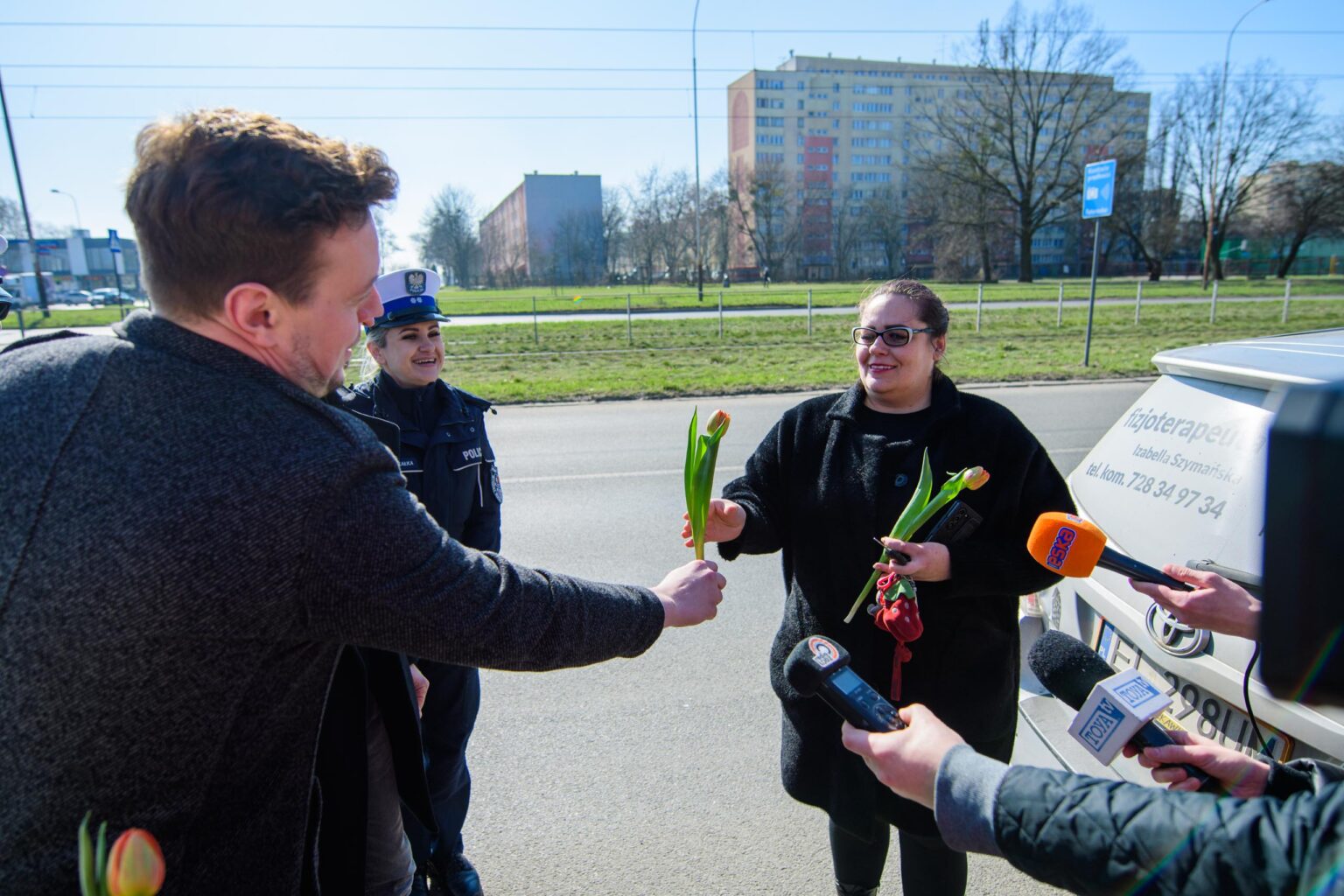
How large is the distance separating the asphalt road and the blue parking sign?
33.2 feet

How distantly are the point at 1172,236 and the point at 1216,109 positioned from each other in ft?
31.3

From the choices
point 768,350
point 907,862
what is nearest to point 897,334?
point 907,862

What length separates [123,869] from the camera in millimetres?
958

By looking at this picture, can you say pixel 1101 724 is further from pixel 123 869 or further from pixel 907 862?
pixel 123 869

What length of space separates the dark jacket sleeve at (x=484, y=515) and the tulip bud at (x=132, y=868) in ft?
6.90

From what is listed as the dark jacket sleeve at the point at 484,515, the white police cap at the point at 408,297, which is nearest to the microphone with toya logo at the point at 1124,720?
the dark jacket sleeve at the point at 484,515

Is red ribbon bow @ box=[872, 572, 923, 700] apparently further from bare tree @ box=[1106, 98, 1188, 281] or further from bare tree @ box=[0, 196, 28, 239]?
bare tree @ box=[1106, 98, 1188, 281]

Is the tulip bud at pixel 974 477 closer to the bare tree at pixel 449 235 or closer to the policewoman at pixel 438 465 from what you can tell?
the policewoman at pixel 438 465

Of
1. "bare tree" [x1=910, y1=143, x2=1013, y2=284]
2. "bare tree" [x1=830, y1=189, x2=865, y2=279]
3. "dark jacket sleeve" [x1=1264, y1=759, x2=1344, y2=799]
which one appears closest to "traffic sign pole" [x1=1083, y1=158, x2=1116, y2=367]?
"dark jacket sleeve" [x1=1264, y1=759, x2=1344, y2=799]

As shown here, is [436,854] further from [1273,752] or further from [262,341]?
[1273,752]

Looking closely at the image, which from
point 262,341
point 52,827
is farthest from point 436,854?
point 262,341

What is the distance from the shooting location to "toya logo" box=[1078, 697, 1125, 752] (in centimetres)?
150

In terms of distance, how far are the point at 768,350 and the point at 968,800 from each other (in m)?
16.2

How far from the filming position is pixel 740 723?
3.59 metres
